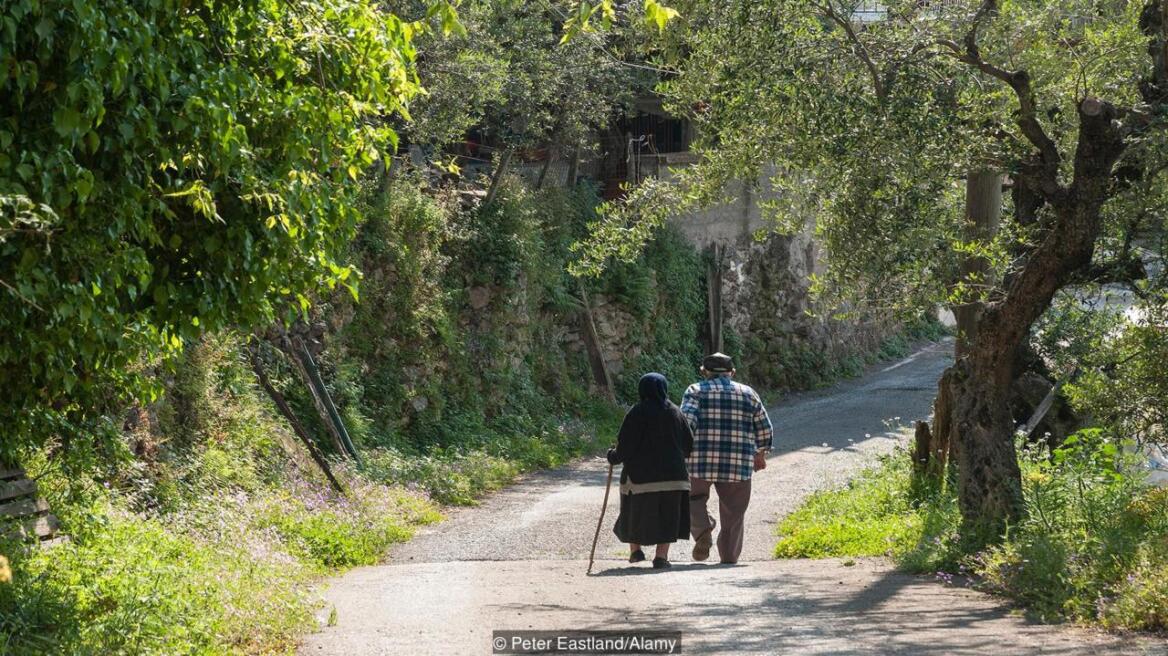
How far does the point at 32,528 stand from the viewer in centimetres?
787

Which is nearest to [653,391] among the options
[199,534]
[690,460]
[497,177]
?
[690,460]

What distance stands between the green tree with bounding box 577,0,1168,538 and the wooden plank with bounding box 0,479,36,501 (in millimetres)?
6323

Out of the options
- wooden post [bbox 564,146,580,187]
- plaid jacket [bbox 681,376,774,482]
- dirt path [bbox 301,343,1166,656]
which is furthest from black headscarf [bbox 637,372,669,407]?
wooden post [bbox 564,146,580,187]

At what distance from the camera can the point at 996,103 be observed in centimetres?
1126

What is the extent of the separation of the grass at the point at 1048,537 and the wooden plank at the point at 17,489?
654 centimetres

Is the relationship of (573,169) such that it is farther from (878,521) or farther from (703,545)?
(703,545)

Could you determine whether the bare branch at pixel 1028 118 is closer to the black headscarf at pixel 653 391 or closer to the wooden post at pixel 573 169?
the black headscarf at pixel 653 391

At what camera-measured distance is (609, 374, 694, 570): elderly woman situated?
10797 mm

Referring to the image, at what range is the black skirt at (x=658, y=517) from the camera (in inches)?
424

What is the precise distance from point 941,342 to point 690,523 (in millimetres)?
28499

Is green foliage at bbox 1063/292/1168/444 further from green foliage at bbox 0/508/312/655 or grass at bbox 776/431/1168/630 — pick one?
green foliage at bbox 0/508/312/655

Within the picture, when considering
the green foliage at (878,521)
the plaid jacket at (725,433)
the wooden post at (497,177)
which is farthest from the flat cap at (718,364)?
the wooden post at (497,177)

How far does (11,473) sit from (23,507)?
1.01 feet

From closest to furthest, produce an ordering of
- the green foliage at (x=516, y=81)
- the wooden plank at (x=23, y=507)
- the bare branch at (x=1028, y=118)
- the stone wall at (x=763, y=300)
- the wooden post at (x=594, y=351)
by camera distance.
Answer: the wooden plank at (x=23, y=507) < the bare branch at (x=1028, y=118) < the green foliage at (x=516, y=81) < the wooden post at (x=594, y=351) < the stone wall at (x=763, y=300)
